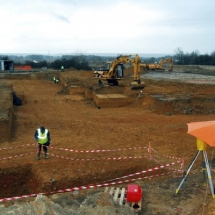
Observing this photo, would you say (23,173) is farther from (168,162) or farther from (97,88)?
(97,88)

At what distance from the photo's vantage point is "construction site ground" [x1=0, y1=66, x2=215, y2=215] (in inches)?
323

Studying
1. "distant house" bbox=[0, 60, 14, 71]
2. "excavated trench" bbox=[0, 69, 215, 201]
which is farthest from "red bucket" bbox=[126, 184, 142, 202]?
"distant house" bbox=[0, 60, 14, 71]

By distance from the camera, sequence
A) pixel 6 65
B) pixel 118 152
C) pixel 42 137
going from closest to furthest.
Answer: pixel 42 137, pixel 118 152, pixel 6 65

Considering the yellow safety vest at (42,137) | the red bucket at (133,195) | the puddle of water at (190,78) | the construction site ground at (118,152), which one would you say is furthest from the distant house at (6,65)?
the red bucket at (133,195)

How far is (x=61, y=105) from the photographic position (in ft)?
72.6

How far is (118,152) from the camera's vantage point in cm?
1120

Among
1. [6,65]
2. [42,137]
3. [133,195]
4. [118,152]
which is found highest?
[6,65]

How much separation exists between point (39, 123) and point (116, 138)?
4904 millimetres

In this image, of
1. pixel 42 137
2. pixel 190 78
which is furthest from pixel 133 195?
pixel 190 78

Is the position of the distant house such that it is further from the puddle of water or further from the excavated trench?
the excavated trench

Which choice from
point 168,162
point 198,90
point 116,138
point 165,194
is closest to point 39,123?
point 116,138

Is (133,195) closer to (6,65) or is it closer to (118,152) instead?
(118,152)

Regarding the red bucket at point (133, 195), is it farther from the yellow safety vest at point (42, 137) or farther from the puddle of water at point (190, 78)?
the puddle of water at point (190, 78)

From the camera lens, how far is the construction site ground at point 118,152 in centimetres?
820
